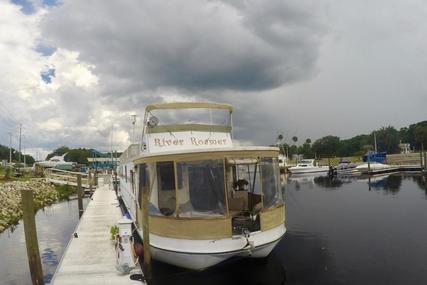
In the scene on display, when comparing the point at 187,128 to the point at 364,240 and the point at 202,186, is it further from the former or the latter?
the point at 364,240

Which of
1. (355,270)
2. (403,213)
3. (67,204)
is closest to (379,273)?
(355,270)

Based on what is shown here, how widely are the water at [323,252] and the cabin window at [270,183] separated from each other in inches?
101

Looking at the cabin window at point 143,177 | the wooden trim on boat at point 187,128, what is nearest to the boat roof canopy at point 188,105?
the wooden trim on boat at point 187,128

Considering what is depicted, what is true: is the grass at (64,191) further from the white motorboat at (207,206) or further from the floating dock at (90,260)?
the white motorboat at (207,206)

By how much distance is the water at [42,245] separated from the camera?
1454 cm

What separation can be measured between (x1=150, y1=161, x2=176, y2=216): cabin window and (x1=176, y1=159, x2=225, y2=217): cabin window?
0.45m

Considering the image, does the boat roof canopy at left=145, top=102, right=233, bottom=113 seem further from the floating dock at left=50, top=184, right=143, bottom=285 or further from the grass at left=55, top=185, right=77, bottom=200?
the grass at left=55, top=185, right=77, bottom=200

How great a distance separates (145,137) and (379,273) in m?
9.29

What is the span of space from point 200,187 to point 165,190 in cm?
126

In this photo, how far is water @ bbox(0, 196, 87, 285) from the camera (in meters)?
14.5

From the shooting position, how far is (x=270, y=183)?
12047 mm

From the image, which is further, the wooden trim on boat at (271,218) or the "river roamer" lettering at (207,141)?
the "river roamer" lettering at (207,141)

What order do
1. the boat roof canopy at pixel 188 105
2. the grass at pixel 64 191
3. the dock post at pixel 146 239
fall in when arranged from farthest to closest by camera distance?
the grass at pixel 64 191
the boat roof canopy at pixel 188 105
the dock post at pixel 146 239

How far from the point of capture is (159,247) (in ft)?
38.3
